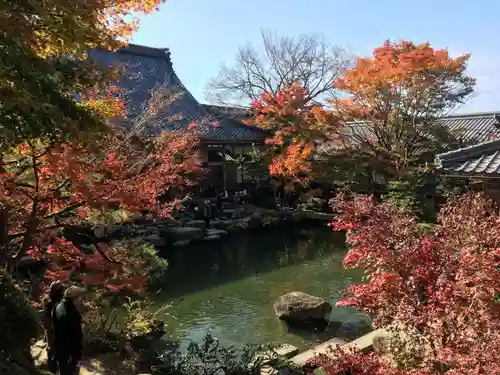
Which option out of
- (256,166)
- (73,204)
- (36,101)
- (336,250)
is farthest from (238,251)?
(36,101)

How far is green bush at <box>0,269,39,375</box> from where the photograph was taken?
12.5 ft

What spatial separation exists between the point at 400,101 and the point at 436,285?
38.6 feet

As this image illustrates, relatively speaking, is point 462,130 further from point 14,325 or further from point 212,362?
point 14,325

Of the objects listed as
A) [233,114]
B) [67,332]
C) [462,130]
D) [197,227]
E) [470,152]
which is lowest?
[67,332]

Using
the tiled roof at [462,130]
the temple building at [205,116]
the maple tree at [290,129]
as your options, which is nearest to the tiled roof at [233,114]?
the temple building at [205,116]

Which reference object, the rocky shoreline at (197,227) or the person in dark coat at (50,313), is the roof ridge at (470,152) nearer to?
the person in dark coat at (50,313)

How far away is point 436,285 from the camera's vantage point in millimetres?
4102

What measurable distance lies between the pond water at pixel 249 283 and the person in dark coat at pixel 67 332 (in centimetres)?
325

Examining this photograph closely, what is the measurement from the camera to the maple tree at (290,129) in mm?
17344

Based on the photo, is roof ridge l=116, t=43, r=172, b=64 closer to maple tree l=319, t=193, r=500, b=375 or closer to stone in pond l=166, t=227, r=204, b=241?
stone in pond l=166, t=227, r=204, b=241

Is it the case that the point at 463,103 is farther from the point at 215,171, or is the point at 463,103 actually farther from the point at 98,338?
the point at 98,338

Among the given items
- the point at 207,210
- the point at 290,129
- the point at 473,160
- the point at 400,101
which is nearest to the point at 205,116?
the point at 290,129

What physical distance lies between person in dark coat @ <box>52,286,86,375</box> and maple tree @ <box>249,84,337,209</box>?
13175mm

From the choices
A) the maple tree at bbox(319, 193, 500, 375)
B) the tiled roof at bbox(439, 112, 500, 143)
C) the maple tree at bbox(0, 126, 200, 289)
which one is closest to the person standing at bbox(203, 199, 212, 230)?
the tiled roof at bbox(439, 112, 500, 143)
